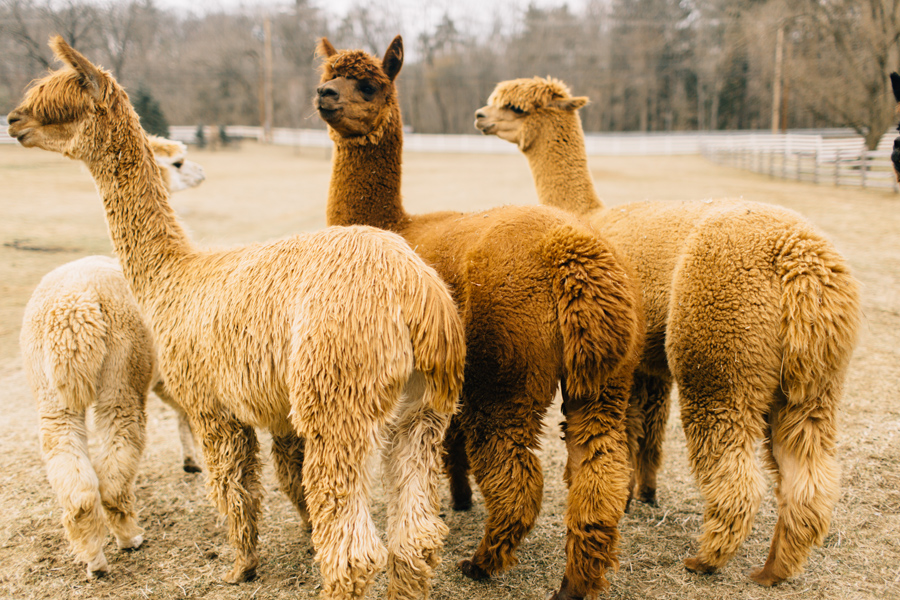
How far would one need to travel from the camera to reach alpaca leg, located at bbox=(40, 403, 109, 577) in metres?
3.06

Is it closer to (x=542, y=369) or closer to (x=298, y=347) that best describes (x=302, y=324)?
(x=298, y=347)

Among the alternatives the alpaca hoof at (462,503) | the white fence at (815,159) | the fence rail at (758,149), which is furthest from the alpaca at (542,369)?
the white fence at (815,159)

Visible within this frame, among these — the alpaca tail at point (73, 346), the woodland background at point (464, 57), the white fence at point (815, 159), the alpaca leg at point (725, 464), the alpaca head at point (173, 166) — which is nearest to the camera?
the alpaca leg at point (725, 464)

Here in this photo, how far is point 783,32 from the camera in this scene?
27859 mm

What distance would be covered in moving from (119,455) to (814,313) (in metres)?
3.63

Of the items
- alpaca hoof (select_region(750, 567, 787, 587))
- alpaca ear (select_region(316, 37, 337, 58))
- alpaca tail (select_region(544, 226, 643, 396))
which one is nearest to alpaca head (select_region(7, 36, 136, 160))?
alpaca ear (select_region(316, 37, 337, 58))

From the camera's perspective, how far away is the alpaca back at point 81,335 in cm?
318

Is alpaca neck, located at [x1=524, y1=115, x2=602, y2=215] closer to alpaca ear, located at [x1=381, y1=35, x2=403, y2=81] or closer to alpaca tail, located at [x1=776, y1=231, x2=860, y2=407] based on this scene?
alpaca ear, located at [x1=381, y1=35, x2=403, y2=81]

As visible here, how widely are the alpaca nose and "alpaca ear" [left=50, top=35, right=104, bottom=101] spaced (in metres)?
1.15

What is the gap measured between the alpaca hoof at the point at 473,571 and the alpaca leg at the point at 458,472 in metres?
0.55

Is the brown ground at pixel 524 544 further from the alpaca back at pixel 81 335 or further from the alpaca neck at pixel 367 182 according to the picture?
the alpaca neck at pixel 367 182

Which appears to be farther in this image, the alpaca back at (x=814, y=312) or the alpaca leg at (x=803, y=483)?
the alpaca leg at (x=803, y=483)

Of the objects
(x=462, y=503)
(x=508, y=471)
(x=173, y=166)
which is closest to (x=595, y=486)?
(x=508, y=471)

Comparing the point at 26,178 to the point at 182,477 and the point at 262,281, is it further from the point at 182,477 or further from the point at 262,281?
the point at 262,281
